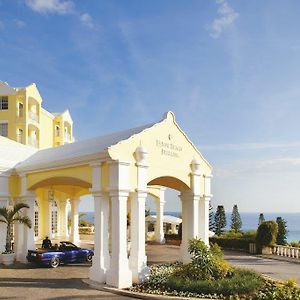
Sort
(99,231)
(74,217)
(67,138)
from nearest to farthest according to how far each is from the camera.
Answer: (99,231) → (74,217) → (67,138)

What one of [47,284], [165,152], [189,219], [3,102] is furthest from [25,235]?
[3,102]

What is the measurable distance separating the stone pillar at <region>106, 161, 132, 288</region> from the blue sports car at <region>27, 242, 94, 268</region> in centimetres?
546

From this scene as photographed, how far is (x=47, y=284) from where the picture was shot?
53.4 feet

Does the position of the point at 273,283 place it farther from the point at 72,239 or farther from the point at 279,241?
the point at 72,239

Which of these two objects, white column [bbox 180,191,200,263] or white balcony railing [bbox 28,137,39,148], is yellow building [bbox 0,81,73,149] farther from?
white column [bbox 180,191,200,263]

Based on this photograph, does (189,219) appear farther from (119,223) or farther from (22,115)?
(22,115)

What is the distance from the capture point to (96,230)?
655 inches

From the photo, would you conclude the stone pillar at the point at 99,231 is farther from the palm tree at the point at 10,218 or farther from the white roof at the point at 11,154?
the white roof at the point at 11,154

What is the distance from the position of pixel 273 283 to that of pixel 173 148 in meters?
6.86

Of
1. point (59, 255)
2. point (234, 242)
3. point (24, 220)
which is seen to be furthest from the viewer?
point (234, 242)

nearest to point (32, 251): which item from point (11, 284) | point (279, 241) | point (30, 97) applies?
point (11, 284)

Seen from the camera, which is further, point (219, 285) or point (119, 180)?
point (119, 180)

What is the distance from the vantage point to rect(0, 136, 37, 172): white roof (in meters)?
21.8

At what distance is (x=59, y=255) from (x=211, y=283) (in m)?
8.89
